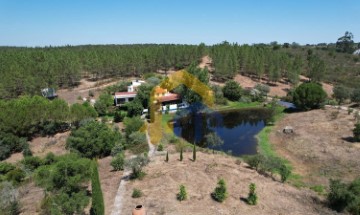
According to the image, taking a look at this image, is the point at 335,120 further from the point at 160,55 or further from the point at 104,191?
the point at 160,55

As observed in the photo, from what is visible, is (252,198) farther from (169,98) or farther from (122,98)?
(122,98)

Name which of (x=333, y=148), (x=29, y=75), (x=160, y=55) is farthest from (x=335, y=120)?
(x=29, y=75)

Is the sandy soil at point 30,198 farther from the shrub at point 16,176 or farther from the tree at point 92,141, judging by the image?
the tree at point 92,141

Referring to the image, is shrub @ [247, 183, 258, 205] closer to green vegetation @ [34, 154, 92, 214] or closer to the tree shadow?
green vegetation @ [34, 154, 92, 214]

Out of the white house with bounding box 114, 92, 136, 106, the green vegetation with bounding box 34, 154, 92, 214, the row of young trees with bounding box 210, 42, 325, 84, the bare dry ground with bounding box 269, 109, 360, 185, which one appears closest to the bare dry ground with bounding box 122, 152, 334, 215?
the green vegetation with bounding box 34, 154, 92, 214

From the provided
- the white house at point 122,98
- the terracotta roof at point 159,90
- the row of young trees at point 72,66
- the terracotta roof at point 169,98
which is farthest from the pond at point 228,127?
the row of young trees at point 72,66

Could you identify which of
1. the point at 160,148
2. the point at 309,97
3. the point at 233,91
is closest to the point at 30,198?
the point at 160,148
